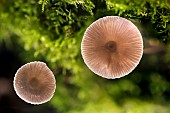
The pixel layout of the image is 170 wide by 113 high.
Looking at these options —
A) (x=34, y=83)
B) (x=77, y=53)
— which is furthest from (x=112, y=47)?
(x=77, y=53)

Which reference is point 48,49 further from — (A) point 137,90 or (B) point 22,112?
(A) point 137,90

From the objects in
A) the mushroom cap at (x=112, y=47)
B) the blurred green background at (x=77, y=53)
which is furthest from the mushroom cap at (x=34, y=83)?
the blurred green background at (x=77, y=53)

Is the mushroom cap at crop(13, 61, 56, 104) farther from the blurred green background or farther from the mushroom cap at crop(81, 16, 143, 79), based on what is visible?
the blurred green background

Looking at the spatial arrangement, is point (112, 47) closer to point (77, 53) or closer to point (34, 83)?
point (34, 83)

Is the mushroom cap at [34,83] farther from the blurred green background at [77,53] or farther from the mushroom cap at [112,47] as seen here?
the blurred green background at [77,53]

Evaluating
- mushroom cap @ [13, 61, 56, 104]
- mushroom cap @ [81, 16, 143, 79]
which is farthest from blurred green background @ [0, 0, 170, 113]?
mushroom cap @ [13, 61, 56, 104]
